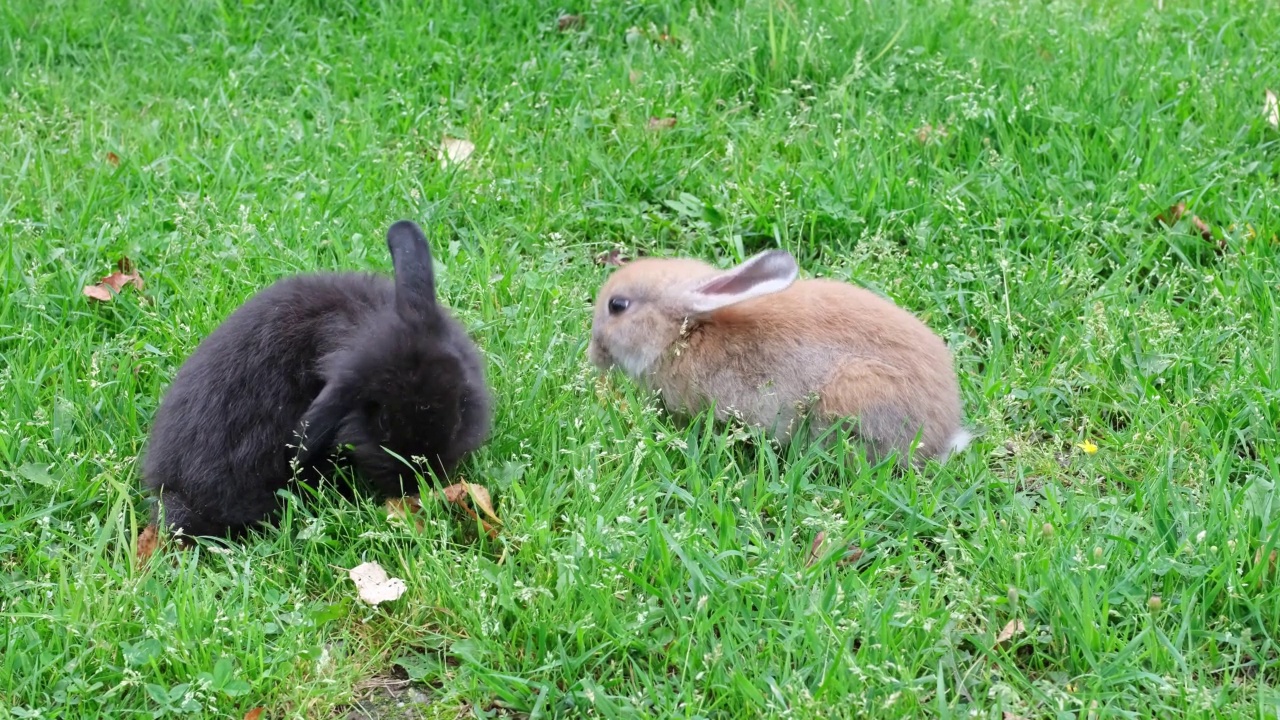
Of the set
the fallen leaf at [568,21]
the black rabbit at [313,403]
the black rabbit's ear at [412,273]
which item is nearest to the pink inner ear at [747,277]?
the black rabbit at [313,403]

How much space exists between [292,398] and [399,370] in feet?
1.47

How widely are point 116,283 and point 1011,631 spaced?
3379 millimetres

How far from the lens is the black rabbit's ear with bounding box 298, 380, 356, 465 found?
3.58 m

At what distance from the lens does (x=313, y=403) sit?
3625 mm

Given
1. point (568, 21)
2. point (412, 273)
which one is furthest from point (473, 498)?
point (568, 21)

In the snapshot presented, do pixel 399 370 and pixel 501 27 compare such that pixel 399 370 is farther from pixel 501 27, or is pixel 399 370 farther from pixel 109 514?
pixel 501 27

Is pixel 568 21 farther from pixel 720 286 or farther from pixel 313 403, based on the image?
pixel 313 403

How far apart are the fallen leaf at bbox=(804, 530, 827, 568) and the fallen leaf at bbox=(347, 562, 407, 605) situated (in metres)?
1.14

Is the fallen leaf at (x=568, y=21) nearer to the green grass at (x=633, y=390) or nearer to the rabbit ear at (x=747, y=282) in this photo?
the green grass at (x=633, y=390)

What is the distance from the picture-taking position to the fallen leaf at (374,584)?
3459 millimetres

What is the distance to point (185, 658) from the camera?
10.5ft

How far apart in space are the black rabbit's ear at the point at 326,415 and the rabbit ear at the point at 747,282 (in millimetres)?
1240

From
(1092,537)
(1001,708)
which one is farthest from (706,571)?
(1092,537)

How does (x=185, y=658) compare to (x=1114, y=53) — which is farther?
(x=1114, y=53)
